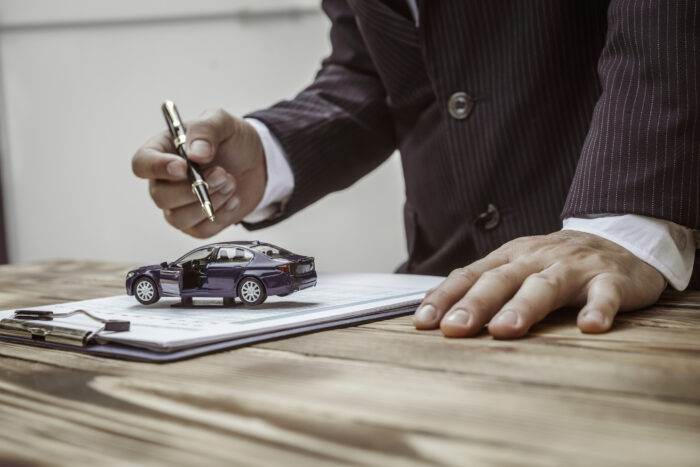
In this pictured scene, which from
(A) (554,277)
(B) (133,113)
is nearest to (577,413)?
(A) (554,277)

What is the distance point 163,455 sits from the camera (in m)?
0.37

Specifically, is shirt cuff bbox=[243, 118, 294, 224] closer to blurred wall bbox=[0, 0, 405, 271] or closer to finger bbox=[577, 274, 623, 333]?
finger bbox=[577, 274, 623, 333]

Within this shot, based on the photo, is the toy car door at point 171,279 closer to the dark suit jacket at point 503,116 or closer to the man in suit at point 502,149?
the man in suit at point 502,149

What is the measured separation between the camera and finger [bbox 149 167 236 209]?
1118 mm

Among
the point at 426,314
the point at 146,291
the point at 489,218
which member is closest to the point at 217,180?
the point at 146,291

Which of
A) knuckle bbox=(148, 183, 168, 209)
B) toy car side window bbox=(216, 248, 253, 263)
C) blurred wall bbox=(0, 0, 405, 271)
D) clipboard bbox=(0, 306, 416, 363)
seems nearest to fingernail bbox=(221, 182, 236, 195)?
knuckle bbox=(148, 183, 168, 209)

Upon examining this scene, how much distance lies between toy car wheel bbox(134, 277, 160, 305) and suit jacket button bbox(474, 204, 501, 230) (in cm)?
61

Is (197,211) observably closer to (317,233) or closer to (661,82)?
(661,82)

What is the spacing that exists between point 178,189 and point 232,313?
0.46m

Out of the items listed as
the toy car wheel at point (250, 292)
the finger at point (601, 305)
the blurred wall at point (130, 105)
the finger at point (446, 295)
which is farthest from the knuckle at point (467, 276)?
the blurred wall at point (130, 105)

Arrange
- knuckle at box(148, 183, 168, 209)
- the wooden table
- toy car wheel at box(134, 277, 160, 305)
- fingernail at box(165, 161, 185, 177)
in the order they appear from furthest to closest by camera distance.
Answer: knuckle at box(148, 183, 168, 209)
fingernail at box(165, 161, 185, 177)
toy car wheel at box(134, 277, 160, 305)
the wooden table

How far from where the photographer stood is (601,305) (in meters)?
0.62

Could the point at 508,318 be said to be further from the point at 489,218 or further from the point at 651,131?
the point at 489,218

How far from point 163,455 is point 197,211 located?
0.84 meters
